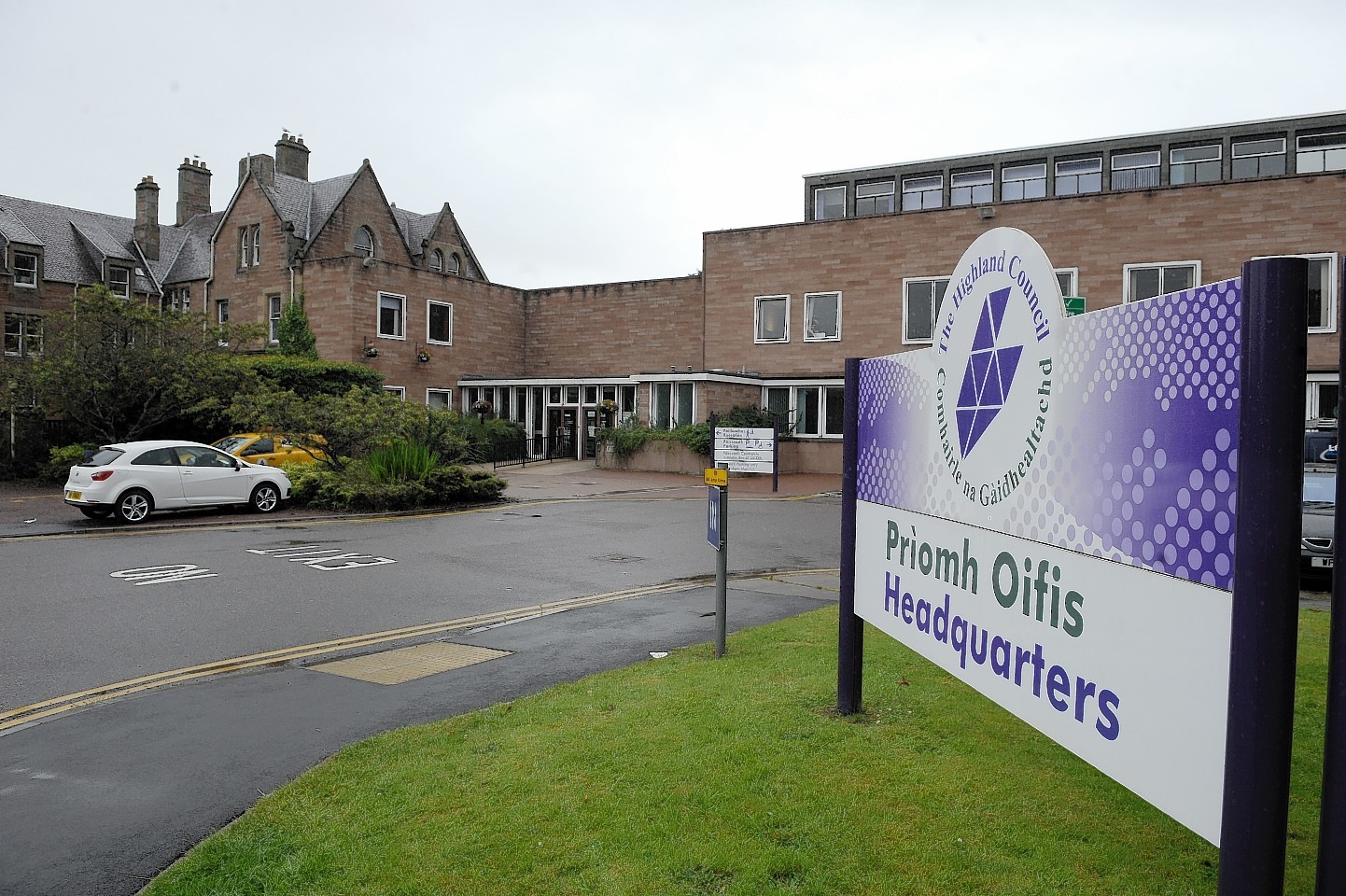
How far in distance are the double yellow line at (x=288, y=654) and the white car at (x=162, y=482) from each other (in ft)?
36.0

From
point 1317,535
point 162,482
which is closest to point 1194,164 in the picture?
point 1317,535

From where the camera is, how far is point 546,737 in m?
5.54

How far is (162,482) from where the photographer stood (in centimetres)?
1847

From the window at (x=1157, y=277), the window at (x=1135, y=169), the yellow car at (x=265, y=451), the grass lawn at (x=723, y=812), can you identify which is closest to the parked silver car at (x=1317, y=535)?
the grass lawn at (x=723, y=812)

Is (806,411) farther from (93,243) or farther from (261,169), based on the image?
(93,243)

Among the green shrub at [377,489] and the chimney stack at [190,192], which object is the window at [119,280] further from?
the green shrub at [377,489]

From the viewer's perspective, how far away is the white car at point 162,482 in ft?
58.1

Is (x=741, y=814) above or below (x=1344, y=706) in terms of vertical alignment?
below

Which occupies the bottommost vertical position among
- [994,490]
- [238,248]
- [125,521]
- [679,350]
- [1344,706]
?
[125,521]

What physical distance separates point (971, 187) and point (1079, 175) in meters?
4.13

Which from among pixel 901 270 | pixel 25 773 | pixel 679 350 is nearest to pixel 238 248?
pixel 679 350

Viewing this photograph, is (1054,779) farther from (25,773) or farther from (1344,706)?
(25,773)

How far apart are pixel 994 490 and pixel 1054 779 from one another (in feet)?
5.48

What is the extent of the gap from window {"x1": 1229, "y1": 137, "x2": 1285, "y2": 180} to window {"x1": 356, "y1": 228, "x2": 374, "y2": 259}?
120 feet
